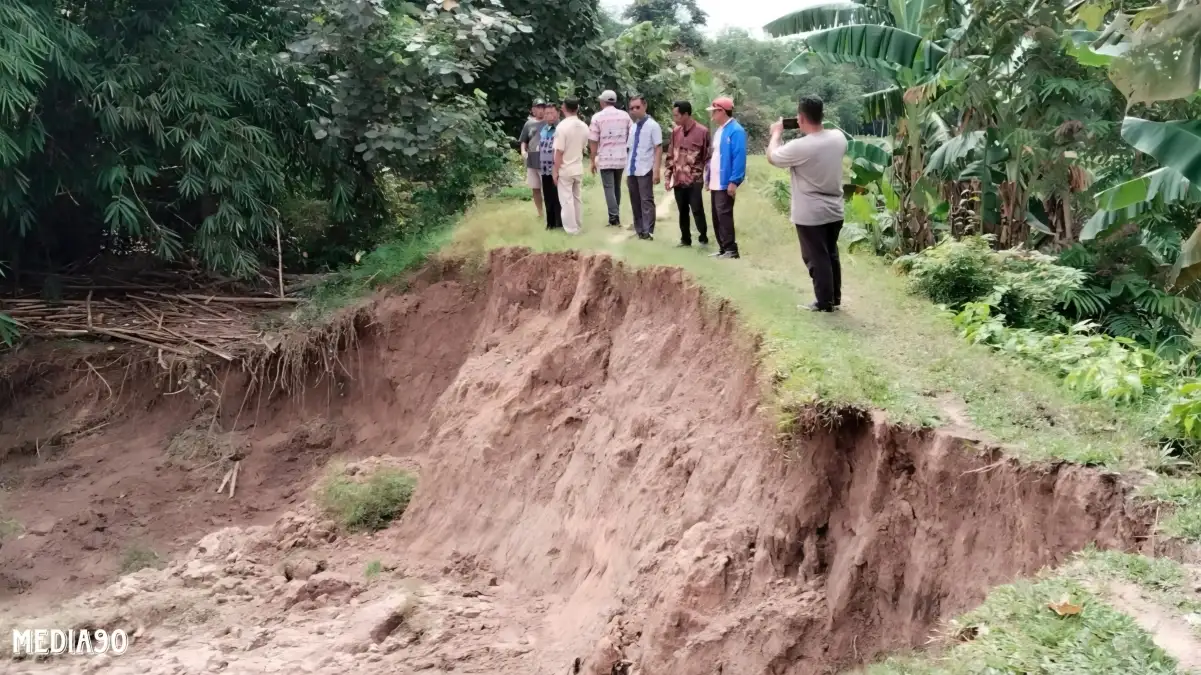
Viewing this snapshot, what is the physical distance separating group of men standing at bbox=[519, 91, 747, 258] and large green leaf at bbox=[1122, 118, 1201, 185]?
315cm

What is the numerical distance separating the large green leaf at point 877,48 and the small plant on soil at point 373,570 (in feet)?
28.2

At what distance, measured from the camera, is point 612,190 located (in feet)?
36.2

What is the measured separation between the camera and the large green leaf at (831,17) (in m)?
13.4

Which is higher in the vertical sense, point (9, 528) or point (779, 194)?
point (779, 194)

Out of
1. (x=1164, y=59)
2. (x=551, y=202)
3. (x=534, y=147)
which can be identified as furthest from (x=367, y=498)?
(x=1164, y=59)

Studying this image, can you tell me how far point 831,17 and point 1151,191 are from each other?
6399 mm

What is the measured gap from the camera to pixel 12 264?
12094 millimetres

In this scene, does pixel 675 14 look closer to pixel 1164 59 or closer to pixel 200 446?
pixel 200 446

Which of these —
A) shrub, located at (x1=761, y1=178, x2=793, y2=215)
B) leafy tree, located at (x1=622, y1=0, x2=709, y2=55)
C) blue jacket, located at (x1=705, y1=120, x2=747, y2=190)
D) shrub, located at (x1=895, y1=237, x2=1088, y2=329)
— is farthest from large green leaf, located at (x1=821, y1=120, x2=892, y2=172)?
leafy tree, located at (x1=622, y1=0, x2=709, y2=55)

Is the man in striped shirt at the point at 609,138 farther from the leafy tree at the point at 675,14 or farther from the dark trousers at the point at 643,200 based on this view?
the leafy tree at the point at 675,14

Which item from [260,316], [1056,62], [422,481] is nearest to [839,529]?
[422,481]

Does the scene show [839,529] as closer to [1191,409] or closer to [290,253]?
[1191,409]

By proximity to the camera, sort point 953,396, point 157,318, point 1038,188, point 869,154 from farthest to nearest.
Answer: point 869,154
point 157,318
point 1038,188
point 953,396

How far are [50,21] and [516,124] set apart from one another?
7.17 metres
